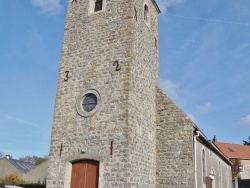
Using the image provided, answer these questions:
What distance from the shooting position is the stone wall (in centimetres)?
1205

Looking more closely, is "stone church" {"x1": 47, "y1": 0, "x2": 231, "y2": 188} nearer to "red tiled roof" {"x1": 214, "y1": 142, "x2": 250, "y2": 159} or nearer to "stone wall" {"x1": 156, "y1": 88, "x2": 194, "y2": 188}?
"stone wall" {"x1": 156, "y1": 88, "x2": 194, "y2": 188}

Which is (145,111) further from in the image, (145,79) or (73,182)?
(73,182)

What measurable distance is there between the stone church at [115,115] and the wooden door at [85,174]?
4 cm

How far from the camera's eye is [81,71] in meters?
12.7

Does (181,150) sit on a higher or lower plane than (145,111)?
lower

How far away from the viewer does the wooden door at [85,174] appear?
10898mm

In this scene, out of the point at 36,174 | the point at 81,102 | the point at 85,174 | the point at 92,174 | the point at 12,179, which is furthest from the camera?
the point at 36,174

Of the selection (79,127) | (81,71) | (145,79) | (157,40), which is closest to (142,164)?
(79,127)

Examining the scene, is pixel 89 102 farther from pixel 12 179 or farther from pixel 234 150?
pixel 234 150

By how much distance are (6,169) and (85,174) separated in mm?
39077

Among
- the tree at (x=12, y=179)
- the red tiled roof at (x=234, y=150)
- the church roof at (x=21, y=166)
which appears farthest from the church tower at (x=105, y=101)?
the church roof at (x=21, y=166)

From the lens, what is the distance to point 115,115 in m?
11.2

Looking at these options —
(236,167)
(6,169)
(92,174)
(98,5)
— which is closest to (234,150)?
(236,167)

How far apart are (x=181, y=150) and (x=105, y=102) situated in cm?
407
